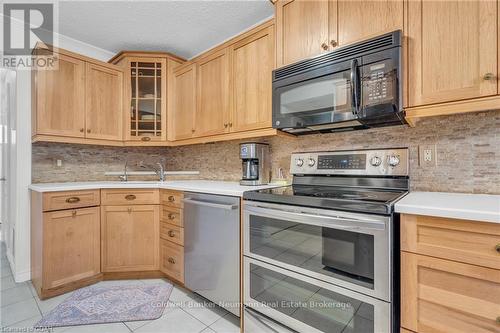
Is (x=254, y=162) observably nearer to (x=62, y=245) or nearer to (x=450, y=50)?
(x=450, y=50)

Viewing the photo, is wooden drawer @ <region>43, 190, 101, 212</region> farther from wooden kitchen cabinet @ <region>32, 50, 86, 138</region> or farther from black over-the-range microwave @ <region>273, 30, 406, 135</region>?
black over-the-range microwave @ <region>273, 30, 406, 135</region>

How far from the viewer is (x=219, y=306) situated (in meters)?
1.90

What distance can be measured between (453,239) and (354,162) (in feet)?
2.63

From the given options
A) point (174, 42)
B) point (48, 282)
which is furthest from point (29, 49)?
point (48, 282)

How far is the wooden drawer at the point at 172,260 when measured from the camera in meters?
2.10

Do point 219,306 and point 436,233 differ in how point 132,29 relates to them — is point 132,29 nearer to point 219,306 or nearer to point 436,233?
point 219,306

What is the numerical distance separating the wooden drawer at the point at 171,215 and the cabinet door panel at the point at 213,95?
0.78m

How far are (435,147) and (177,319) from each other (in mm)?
2050

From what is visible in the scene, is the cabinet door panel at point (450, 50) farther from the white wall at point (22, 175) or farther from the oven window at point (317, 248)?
the white wall at point (22, 175)

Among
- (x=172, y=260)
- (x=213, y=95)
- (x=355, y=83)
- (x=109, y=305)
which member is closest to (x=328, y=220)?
(x=355, y=83)

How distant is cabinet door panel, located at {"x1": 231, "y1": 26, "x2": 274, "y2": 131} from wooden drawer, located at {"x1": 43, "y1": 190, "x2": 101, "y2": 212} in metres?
1.41

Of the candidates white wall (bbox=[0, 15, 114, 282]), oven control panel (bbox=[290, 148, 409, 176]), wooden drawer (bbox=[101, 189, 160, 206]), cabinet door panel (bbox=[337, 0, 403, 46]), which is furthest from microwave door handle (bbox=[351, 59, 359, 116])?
white wall (bbox=[0, 15, 114, 282])

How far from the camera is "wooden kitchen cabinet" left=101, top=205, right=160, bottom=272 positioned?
229 cm

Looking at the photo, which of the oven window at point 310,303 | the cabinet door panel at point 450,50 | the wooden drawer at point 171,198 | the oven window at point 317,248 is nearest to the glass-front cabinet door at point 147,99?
the wooden drawer at point 171,198
